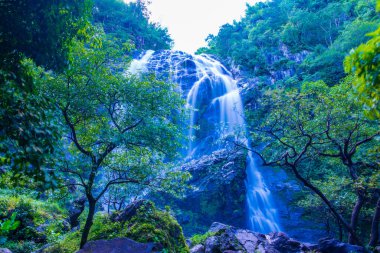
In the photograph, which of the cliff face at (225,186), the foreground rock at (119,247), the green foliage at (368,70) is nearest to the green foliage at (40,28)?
the foreground rock at (119,247)

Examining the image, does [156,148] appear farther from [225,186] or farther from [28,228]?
[225,186]

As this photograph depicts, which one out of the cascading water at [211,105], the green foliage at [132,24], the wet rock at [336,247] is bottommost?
the wet rock at [336,247]

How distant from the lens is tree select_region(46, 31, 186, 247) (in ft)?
21.3

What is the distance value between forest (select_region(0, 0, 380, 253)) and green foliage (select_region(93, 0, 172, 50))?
17928 millimetres

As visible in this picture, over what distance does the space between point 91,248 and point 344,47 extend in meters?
27.9

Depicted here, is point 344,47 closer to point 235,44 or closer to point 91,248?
point 235,44

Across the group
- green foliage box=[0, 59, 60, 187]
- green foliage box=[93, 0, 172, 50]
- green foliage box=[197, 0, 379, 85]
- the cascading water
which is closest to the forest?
green foliage box=[0, 59, 60, 187]

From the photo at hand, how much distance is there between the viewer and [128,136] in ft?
20.8

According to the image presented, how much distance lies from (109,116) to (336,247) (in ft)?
30.7

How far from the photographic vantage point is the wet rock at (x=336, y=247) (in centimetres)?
875

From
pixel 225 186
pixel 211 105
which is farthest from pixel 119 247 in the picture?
pixel 211 105

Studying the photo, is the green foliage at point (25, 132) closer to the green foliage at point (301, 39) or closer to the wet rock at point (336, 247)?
the wet rock at point (336, 247)

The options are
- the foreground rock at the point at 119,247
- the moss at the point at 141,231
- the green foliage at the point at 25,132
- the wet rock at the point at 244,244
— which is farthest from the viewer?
the wet rock at the point at 244,244

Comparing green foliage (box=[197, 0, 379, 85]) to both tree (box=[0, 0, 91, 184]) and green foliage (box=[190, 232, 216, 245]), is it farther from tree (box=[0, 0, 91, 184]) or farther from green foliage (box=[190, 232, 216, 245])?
tree (box=[0, 0, 91, 184])
